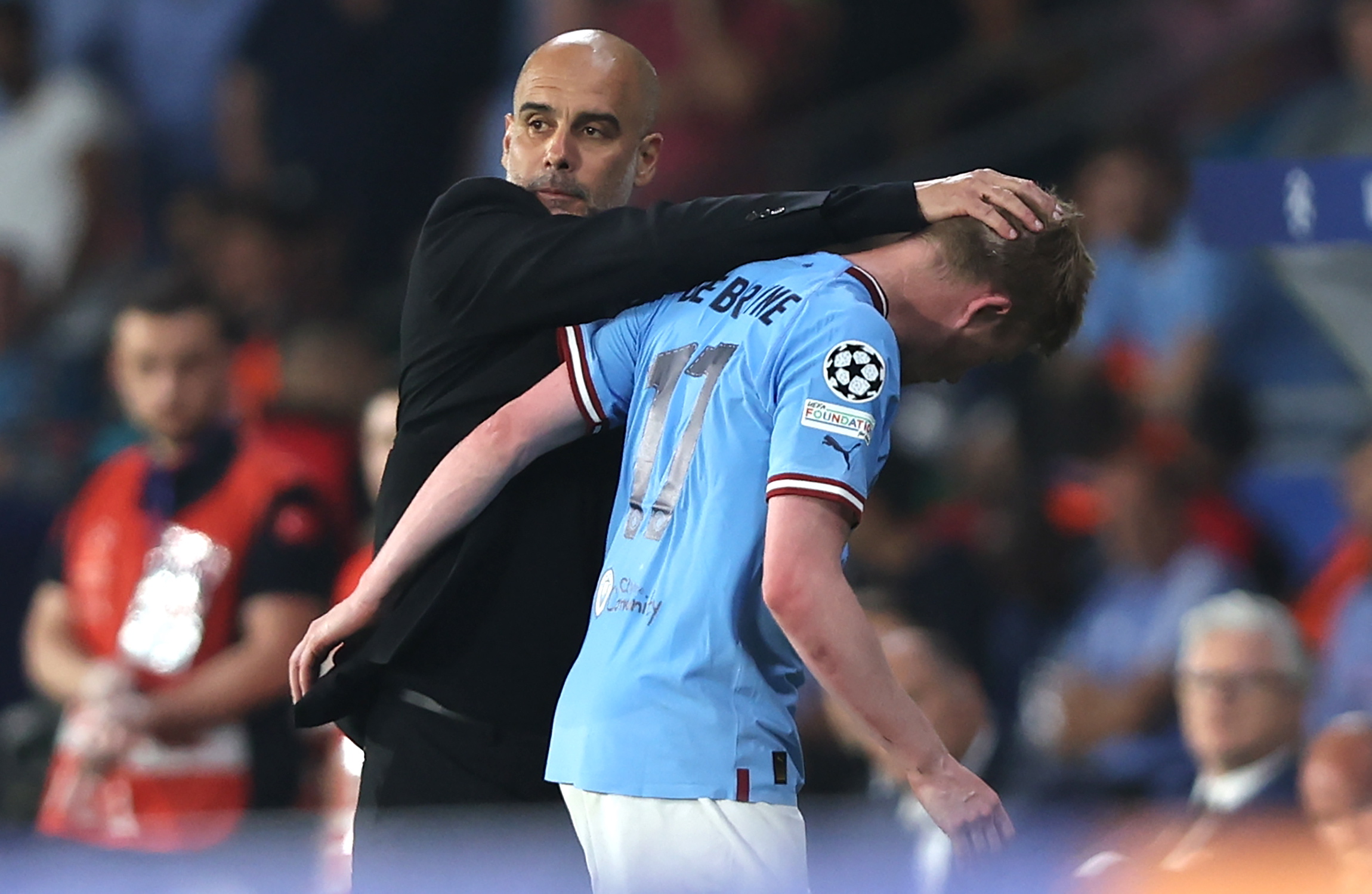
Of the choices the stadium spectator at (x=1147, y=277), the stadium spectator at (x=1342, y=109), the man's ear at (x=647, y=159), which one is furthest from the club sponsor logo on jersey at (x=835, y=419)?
the stadium spectator at (x=1342, y=109)

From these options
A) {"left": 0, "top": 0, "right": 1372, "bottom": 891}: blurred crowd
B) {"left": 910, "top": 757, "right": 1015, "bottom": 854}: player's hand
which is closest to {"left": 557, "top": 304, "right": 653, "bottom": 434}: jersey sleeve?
{"left": 910, "top": 757, "right": 1015, "bottom": 854}: player's hand

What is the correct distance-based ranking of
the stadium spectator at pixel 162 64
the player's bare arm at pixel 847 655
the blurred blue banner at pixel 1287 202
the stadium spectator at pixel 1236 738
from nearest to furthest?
the player's bare arm at pixel 847 655, the blurred blue banner at pixel 1287 202, the stadium spectator at pixel 1236 738, the stadium spectator at pixel 162 64

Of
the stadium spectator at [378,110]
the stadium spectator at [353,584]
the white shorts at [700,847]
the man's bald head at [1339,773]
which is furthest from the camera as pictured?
the stadium spectator at [378,110]

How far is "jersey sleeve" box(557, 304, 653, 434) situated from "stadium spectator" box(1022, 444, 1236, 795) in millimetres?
3632

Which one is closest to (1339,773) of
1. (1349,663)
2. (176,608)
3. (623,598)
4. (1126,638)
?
(1349,663)

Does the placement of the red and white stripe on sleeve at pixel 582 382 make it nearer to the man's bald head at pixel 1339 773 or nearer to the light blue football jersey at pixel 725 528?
the light blue football jersey at pixel 725 528

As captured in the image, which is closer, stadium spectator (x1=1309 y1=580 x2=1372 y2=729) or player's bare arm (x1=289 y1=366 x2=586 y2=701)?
player's bare arm (x1=289 y1=366 x2=586 y2=701)

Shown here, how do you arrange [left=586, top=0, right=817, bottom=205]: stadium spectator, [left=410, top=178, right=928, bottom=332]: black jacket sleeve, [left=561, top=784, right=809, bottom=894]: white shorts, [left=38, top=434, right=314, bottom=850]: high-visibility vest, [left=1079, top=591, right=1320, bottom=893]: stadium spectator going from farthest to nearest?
[left=586, top=0, right=817, bottom=205]: stadium spectator → [left=38, top=434, right=314, bottom=850]: high-visibility vest → [left=1079, top=591, right=1320, bottom=893]: stadium spectator → [left=410, top=178, right=928, bottom=332]: black jacket sleeve → [left=561, top=784, right=809, bottom=894]: white shorts

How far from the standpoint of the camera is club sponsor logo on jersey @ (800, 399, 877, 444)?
2.83 metres

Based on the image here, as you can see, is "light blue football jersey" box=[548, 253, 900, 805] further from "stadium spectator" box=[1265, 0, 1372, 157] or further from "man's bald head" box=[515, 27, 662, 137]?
"stadium spectator" box=[1265, 0, 1372, 157]

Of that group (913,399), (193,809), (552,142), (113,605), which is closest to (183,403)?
(113,605)

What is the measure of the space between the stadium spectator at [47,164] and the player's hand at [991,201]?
281 inches

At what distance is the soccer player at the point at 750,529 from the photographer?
2.82 m

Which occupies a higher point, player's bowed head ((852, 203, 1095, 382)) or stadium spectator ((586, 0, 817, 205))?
stadium spectator ((586, 0, 817, 205))
